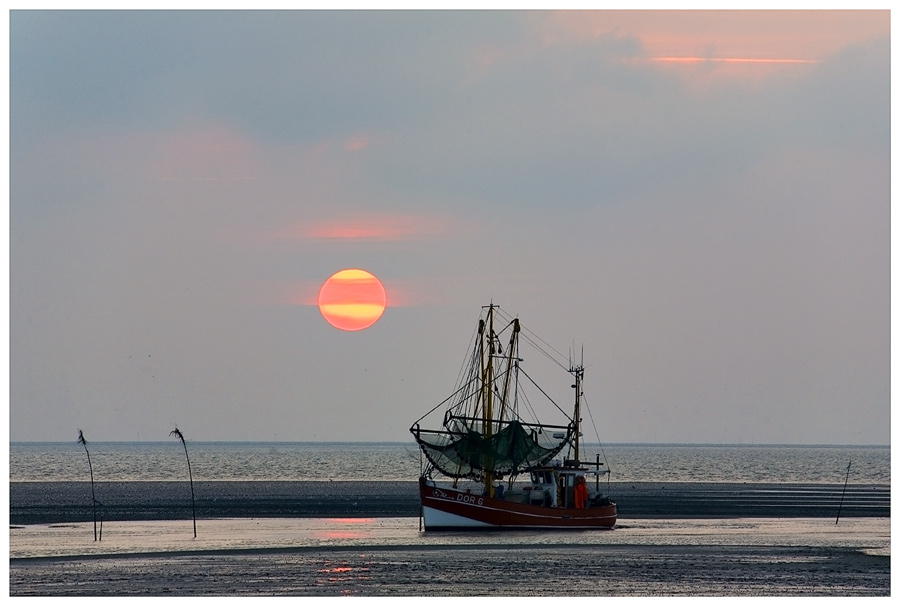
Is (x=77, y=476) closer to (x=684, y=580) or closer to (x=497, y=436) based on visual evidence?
(x=497, y=436)

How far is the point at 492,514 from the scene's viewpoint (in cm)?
6562

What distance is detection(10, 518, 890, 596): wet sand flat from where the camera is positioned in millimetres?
39562

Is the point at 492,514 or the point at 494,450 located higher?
the point at 494,450

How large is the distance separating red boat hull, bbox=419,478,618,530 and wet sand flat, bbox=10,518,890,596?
1512 millimetres

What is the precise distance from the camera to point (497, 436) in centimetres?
7219

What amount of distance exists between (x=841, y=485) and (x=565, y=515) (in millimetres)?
73795

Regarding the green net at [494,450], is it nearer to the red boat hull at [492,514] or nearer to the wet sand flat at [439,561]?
the red boat hull at [492,514]

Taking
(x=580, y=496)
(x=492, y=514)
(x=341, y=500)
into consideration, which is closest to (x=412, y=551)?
(x=492, y=514)

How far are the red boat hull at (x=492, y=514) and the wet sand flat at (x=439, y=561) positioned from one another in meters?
1.51

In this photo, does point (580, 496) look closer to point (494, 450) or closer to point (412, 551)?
point (494, 450)

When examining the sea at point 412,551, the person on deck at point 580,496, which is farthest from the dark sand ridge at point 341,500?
the person on deck at point 580,496

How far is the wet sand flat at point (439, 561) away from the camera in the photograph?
39562 millimetres

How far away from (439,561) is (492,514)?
18.7 metres

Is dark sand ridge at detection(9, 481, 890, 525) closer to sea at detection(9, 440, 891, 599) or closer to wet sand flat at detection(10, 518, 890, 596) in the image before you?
sea at detection(9, 440, 891, 599)
